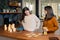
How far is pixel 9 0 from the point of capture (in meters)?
5.59

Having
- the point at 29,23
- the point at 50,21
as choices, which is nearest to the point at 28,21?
the point at 29,23

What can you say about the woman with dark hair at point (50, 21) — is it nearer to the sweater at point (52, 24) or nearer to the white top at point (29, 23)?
the sweater at point (52, 24)

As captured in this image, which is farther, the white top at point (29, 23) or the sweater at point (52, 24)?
the white top at point (29, 23)

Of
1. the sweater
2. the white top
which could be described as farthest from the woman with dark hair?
the white top

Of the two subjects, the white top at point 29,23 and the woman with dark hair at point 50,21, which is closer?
the woman with dark hair at point 50,21

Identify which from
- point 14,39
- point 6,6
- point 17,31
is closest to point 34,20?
point 17,31

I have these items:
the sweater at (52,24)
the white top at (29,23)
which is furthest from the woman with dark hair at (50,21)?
the white top at (29,23)

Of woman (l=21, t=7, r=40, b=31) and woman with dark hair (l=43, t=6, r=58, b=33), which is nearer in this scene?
woman with dark hair (l=43, t=6, r=58, b=33)

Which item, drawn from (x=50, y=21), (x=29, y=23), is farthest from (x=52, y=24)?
(x=29, y=23)

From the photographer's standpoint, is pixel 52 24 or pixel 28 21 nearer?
pixel 52 24

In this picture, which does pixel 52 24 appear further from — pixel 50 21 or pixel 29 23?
pixel 29 23

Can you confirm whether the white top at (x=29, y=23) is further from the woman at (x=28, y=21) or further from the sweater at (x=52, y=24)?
the sweater at (x=52, y=24)

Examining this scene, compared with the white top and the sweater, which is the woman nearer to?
the white top

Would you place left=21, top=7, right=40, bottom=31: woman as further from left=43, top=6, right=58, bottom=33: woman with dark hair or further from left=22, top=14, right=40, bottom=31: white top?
left=43, top=6, right=58, bottom=33: woman with dark hair
